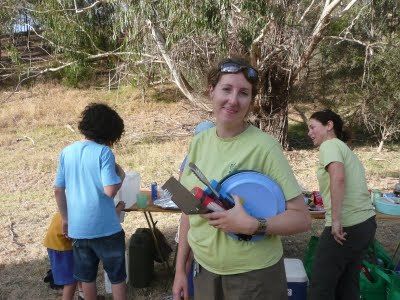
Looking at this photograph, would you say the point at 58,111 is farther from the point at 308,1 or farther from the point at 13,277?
the point at 13,277

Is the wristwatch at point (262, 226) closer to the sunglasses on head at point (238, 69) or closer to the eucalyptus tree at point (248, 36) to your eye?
the sunglasses on head at point (238, 69)

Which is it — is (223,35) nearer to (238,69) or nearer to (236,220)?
(238,69)

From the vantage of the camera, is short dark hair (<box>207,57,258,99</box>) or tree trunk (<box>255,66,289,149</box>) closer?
short dark hair (<box>207,57,258,99</box>)

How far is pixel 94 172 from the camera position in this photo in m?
2.64

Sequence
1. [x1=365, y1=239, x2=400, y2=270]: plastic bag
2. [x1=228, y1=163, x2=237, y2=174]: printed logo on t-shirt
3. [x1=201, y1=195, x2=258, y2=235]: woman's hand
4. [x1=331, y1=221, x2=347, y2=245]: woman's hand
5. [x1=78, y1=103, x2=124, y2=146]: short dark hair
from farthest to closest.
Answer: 1. [x1=365, y1=239, x2=400, y2=270]: plastic bag
2. [x1=78, y1=103, x2=124, y2=146]: short dark hair
3. [x1=331, y1=221, x2=347, y2=245]: woman's hand
4. [x1=228, y1=163, x2=237, y2=174]: printed logo on t-shirt
5. [x1=201, y1=195, x2=258, y2=235]: woman's hand

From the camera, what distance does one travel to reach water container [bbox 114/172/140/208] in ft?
12.2

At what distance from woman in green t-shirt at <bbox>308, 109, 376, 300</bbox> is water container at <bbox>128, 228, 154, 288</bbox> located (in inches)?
60.6

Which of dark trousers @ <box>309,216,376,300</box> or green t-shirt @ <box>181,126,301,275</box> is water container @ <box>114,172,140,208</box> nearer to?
dark trousers @ <box>309,216,376,300</box>

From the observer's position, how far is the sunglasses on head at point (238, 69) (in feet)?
4.96

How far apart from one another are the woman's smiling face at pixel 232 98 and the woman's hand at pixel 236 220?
30 cm

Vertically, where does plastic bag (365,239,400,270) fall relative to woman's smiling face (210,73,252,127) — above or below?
below

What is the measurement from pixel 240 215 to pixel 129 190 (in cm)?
250

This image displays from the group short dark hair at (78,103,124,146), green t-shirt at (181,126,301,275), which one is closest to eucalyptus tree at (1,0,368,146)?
short dark hair at (78,103,124,146)

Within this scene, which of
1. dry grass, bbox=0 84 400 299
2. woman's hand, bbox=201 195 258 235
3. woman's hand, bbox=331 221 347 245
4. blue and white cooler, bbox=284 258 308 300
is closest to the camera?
woman's hand, bbox=201 195 258 235
